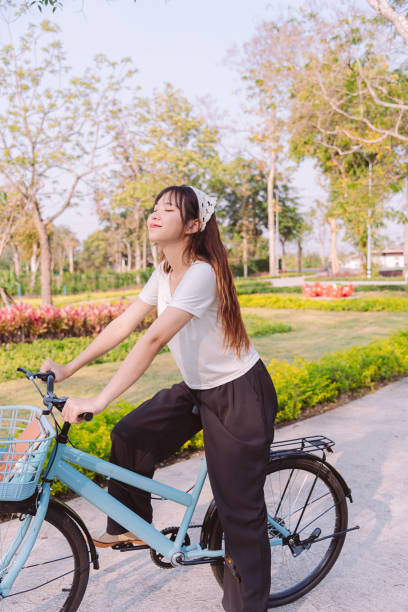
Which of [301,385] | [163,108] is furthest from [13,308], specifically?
[163,108]

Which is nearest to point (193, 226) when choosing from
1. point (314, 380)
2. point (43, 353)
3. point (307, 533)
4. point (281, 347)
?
point (307, 533)

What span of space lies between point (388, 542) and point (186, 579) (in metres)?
1.16

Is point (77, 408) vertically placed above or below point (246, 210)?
below

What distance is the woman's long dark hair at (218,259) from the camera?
76.2 inches

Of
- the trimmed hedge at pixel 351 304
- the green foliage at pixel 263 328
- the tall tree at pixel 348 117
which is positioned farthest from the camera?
the trimmed hedge at pixel 351 304

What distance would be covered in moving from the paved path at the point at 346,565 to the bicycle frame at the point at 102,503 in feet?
1.46

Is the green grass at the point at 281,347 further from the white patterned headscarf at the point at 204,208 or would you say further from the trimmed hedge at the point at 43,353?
the white patterned headscarf at the point at 204,208

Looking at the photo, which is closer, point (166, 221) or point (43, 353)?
point (166, 221)

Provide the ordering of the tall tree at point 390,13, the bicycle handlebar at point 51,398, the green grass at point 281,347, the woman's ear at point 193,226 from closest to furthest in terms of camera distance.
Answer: the bicycle handlebar at point 51,398 < the woman's ear at point 193,226 < the green grass at point 281,347 < the tall tree at point 390,13

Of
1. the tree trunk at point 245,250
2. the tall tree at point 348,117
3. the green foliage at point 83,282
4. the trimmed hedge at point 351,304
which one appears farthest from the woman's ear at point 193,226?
the tree trunk at point 245,250

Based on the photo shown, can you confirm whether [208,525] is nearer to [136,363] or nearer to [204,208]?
[136,363]

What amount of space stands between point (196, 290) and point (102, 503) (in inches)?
35.0

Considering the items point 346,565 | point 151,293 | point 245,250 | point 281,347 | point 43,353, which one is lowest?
point 346,565

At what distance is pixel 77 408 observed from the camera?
174cm
